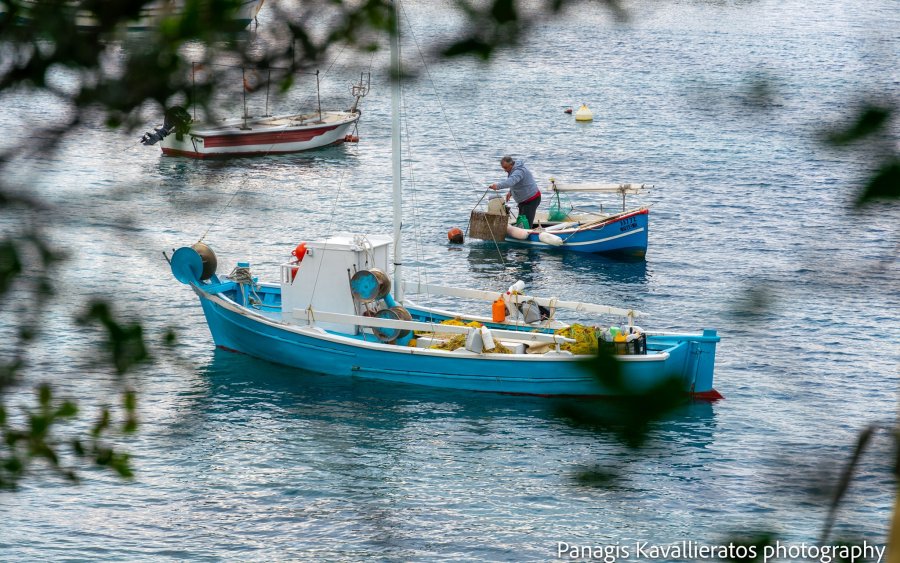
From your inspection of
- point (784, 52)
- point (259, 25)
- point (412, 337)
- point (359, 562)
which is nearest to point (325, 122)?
point (412, 337)

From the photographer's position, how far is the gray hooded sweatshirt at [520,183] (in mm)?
28000

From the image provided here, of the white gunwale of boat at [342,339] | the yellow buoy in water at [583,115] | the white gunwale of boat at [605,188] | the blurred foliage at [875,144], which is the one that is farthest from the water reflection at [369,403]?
the yellow buoy in water at [583,115]

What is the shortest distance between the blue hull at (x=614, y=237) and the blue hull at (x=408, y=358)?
29.5 ft

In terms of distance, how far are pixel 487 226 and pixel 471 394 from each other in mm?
10528

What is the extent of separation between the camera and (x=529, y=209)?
96.2ft

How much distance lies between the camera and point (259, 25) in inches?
110

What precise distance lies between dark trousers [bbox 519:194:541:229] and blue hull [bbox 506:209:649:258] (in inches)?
29.9

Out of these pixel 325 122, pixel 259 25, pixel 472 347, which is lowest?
pixel 472 347

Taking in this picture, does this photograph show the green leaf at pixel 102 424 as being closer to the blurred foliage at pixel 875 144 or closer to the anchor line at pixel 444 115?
the anchor line at pixel 444 115

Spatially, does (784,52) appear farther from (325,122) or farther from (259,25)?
(259,25)

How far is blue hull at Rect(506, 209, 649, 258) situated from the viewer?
28.2m

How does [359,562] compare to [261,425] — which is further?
[261,425]


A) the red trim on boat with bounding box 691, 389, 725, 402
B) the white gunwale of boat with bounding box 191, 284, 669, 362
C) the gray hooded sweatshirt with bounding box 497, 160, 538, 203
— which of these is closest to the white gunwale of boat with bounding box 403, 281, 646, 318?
the white gunwale of boat with bounding box 191, 284, 669, 362

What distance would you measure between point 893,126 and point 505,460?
14521 millimetres
